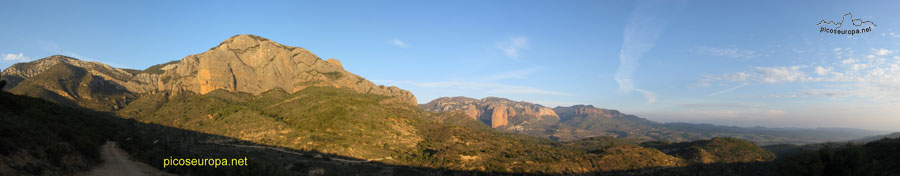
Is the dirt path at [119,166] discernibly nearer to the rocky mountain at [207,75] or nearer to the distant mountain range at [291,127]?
the distant mountain range at [291,127]

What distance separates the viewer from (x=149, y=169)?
31844 mm

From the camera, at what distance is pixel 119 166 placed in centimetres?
2983

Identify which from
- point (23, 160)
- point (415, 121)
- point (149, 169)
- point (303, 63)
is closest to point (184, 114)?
point (303, 63)

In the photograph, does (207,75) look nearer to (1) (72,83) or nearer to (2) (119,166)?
(1) (72,83)

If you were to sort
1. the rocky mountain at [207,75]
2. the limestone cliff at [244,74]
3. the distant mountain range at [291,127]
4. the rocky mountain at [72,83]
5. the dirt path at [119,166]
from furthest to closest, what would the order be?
the limestone cliff at [244,74] < the rocky mountain at [207,75] < the rocky mountain at [72,83] < the distant mountain range at [291,127] < the dirt path at [119,166]

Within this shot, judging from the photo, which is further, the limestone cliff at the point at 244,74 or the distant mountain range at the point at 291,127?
the limestone cliff at the point at 244,74

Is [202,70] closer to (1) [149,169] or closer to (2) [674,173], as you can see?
(1) [149,169]

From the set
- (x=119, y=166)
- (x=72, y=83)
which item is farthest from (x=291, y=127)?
(x=72, y=83)

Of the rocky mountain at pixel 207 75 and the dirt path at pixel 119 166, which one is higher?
the rocky mountain at pixel 207 75

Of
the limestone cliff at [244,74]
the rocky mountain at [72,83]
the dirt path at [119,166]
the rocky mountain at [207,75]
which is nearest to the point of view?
the dirt path at [119,166]

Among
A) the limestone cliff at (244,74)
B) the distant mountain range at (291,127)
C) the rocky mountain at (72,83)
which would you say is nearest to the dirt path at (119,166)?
the distant mountain range at (291,127)

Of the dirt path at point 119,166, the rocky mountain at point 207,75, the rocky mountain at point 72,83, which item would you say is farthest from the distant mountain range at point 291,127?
the dirt path at point 119,166

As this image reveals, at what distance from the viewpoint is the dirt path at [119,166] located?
89.9 feet

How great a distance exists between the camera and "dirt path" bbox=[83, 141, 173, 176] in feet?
89.9
